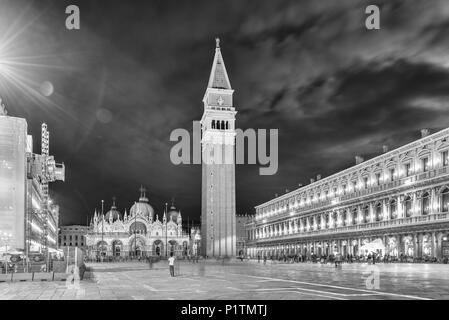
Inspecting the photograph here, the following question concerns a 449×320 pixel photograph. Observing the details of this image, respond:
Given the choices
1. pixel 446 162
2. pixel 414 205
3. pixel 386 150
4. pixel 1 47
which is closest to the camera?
pixel 1 47

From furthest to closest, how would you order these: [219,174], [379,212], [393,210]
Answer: [219,174] → [379,212] → [393,210]

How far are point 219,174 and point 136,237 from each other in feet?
168

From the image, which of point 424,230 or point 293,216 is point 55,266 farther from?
point 293,216

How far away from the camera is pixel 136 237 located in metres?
151

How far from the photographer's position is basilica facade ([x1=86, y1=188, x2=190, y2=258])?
150125 millimetres

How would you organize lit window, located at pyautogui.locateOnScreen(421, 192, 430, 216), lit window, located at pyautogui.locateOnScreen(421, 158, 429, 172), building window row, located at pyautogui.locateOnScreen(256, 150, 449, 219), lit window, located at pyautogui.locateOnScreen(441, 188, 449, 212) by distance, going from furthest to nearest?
building window row, located at pyautogui.locateOnScreen(256, 150, 449, 219)
lit window, located at pyautogui.locateOnScreen(421, 158, 429, 172)
lit window, located at pyautogui.locateOnScreen(421, 192, 430, 216)
lit window, located at pyautogui.locateOnScreen(441, 188, 449, 212)

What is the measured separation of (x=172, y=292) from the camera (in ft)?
74.2

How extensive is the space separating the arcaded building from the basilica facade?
51933 millimetres

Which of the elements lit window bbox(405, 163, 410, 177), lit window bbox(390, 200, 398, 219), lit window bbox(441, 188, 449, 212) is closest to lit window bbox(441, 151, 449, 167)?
lit window bbox(441, 188, 449, 212)

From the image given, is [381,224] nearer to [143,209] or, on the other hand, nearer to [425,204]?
[425,204]

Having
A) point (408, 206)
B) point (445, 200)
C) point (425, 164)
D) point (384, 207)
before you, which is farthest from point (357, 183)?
point (445, 200)

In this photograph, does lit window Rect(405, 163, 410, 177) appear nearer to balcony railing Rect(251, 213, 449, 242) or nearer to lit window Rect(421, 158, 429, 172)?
lit window Rect(421, 158, 429, 172)

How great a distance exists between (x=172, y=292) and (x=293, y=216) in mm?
88735

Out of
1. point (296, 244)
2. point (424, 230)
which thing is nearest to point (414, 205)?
point (424, 230)
